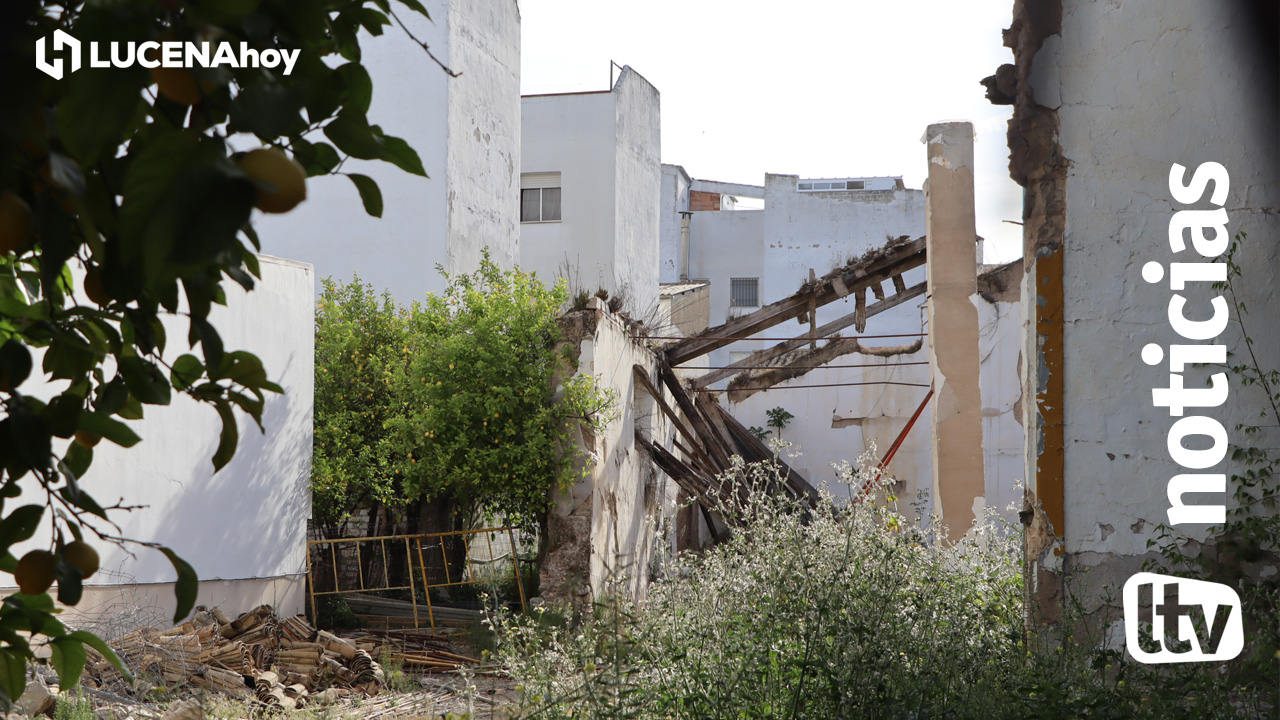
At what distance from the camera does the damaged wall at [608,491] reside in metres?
8.06

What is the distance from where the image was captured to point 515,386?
8328 mm

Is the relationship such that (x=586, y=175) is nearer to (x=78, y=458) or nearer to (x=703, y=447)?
(x=703, y=447)

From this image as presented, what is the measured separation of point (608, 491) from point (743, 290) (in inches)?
692

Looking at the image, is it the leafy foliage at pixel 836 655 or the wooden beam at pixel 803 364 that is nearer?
the leafy foliage at pixel 836 655

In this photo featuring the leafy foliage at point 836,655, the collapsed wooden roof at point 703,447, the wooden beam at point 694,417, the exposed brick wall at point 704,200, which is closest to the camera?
the leafy foliage at point 836,655

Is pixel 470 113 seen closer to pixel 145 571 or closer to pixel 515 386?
pixel 515 386

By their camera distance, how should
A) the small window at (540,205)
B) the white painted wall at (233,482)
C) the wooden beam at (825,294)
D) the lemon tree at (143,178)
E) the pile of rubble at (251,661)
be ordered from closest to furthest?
1. the lemon tree at (143,178)
2. the pile of rubble at (251,661)
3. the white painted wall at (233,482)
4. the wooden beam at (825,294)
5. the small window at (540,205)

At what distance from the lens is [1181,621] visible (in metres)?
3.96

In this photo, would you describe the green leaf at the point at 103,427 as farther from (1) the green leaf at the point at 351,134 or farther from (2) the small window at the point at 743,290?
(2) the small window at the point at 743,290

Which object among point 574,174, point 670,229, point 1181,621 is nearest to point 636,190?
point 574,174

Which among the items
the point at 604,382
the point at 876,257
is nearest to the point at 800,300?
the point at 876,257

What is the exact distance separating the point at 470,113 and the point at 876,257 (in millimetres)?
6709

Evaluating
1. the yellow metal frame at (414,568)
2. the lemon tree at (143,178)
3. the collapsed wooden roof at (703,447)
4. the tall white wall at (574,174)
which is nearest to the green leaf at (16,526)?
the lemon tree at (143,178)

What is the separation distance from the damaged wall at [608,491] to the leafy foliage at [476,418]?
0.75 ft
